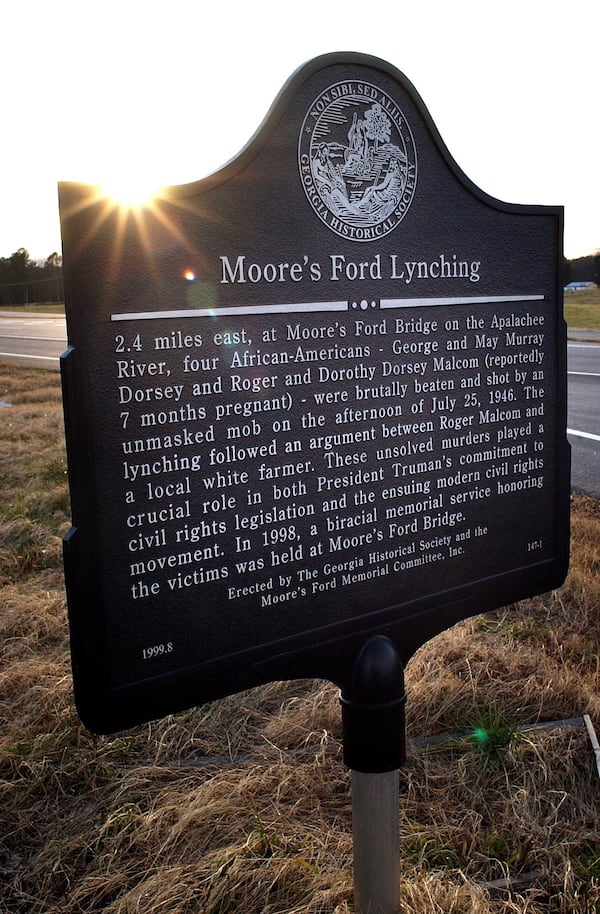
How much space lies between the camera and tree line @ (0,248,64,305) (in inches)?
1991

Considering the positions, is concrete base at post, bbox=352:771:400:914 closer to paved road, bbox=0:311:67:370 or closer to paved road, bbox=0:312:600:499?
paved road, bbox=0:312:600:499

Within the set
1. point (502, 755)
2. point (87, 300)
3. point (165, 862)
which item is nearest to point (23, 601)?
point (165, 862)

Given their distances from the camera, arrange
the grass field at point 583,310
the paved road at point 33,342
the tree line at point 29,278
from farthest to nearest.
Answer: the tree line at point 29,278 → the grass field at point 583,310 → the paved road at point 33,342

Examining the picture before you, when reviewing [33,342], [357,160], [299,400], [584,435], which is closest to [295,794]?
[299,400]

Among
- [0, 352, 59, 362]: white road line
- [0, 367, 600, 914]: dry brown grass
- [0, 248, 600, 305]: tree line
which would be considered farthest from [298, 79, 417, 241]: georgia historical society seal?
[0, 248, 600, 305]: tree line

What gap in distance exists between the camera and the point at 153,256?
65.9 inches

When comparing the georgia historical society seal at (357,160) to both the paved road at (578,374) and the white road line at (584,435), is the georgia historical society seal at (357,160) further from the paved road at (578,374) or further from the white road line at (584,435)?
the white road line at (584,435)

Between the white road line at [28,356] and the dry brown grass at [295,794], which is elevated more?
the white road line at [28,356]

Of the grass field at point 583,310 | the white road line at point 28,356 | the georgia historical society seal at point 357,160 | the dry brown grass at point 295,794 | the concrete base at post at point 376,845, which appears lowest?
the dry brown grass at point 295,794

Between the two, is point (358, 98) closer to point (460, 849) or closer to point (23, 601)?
point (460, 849)

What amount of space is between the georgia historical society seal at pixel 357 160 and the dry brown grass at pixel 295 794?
172 cm

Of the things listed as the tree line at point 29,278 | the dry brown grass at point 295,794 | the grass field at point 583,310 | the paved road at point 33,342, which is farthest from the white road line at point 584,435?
the tree line at point 29,278

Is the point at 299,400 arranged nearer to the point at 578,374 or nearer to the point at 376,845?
the point at 376,845

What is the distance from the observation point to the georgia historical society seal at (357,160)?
6.18 ft
